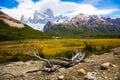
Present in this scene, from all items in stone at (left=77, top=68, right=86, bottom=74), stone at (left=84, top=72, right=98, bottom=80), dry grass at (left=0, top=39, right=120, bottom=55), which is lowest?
dry grass at (left=0, top=39, right=120, bottom=55)

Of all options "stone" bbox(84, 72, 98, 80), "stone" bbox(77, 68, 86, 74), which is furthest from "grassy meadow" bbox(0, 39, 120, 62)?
"stone" bbox(84, 72, 98, 80)

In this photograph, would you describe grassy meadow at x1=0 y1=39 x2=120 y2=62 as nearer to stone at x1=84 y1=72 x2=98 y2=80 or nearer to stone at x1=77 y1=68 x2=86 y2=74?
stone at x1=77 y1=68 x2=86 y2=74

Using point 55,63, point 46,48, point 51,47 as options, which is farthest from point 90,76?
point 51,47

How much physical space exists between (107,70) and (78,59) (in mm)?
5735

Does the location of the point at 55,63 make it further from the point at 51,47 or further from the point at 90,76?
the point at 51,47

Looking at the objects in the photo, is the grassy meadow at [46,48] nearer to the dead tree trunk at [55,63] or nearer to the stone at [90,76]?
the dead tree trunk at [55,63]

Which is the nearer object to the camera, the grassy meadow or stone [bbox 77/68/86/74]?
stone [bbox 77/68/86/74]

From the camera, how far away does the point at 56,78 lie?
20.7 m

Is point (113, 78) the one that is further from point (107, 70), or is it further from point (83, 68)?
point (83, 68)

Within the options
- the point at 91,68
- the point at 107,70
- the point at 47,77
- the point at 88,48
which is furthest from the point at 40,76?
the point at 88,48

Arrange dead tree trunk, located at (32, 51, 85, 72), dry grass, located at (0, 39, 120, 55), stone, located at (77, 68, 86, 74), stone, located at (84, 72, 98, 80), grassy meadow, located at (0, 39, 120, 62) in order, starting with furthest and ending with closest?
dry grass, located at (0, 39, 120, 55)
grassy meadow, located at (0, 39, 120, 62)
dead tree trunk, located at (32, 51, 85, 72)
stone, located at (77, 68, 86, 74)
stone, located at (84, 72, 98, 80)

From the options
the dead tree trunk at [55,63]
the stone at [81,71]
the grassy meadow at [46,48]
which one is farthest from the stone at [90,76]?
the grassy meadow at [46,48]

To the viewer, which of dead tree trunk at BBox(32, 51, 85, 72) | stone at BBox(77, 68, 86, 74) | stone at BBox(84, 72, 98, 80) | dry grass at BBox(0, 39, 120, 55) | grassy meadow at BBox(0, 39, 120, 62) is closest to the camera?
stone at BBox(84, 72, 98, 80)

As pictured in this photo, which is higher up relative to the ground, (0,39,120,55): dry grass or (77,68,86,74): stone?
(77,68,86,74): stone
